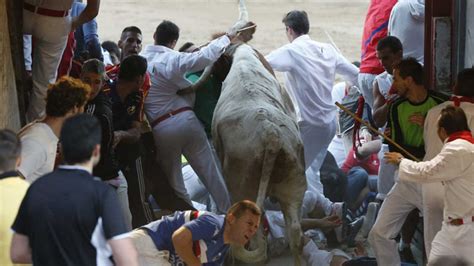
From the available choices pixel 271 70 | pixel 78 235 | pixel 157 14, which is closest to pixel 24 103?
pixel 271 70

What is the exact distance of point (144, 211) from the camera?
12664mm

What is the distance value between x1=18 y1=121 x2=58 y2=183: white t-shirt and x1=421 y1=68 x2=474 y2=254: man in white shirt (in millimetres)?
3220

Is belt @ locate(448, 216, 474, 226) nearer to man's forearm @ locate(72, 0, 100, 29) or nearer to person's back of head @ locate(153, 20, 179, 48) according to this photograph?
man's forearm @ locate(72, 0, 100, 29)

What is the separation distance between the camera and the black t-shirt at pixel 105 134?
11258 millimetres

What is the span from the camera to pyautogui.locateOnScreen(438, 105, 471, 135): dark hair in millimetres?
10219

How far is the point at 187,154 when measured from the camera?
44.7 feet

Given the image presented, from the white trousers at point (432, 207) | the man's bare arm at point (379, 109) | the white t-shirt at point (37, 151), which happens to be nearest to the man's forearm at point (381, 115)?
the man's bare arm at point (379, 109)

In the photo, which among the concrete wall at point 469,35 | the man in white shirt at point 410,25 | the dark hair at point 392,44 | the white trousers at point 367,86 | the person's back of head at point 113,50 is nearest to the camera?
the concrete wall at point 469,35

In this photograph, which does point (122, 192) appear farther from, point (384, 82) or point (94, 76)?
point (384, 82)

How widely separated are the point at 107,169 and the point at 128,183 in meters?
1.05

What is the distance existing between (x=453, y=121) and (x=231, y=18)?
1684cm

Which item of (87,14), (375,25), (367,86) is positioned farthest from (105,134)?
(375,25)

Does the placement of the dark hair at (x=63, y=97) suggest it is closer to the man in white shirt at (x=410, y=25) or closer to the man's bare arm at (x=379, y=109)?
the man's bare arm at (x=379, y=109)

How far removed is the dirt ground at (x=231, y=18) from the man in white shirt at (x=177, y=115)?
33.5 ft
